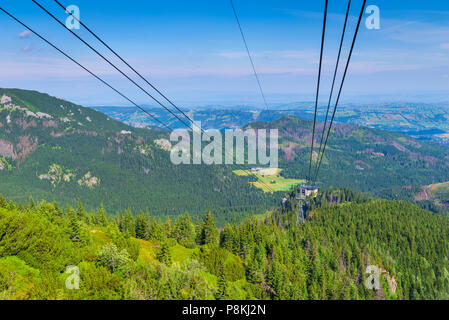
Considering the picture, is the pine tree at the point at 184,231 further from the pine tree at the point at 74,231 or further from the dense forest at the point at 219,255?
the pine tree at the point at 74,231

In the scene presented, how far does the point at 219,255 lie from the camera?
86.4 meters

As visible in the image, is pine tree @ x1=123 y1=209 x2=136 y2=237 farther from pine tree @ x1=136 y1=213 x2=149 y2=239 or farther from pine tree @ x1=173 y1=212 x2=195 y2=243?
pine tree @ x1=173 y1=212 x2=195 y2=243

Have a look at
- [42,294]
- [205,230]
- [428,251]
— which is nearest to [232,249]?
[205,230]

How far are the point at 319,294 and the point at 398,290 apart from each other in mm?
44487

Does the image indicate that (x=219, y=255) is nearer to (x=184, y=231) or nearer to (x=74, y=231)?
(x=184, y=231)

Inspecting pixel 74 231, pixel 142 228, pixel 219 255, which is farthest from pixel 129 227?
pixel 219 255

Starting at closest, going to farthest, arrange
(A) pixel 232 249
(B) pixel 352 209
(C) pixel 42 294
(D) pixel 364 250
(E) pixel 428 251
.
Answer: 1. (C) pixel 42 294
2. (A) pixel 232 249
3. (D) pixel 364 250
4. (E) pixel 428 251
5. (B) pixel 352 209

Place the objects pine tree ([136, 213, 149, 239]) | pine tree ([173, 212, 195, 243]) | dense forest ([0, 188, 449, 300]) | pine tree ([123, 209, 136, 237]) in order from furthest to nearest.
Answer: pine tree ([173, 212, 195, 243])
pine tree ([123, 209, 136, 237])
pine tree ([136, 213, 149, 239])
dense forest ([0, 188, 449, 300])

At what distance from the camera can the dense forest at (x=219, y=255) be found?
4325cm

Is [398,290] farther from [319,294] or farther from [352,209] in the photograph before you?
[352,209]

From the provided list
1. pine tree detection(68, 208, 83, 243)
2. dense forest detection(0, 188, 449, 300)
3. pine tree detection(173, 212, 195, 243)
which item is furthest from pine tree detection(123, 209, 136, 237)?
pine tree detection(68, 208, 83, 243)

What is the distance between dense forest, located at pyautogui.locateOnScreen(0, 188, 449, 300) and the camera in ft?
142

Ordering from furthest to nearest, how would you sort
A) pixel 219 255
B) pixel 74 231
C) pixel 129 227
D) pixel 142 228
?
pixel 129 227 → pixel 142 228 → pixel 219 255 → pixel 74 231
